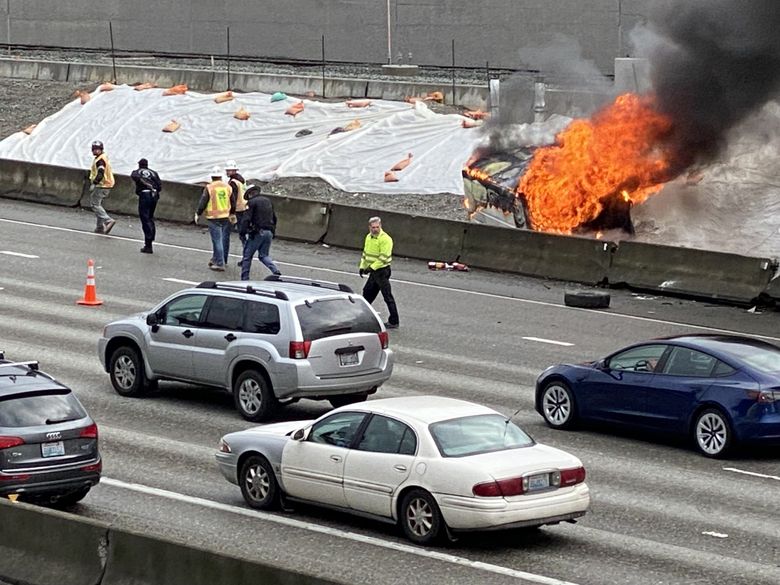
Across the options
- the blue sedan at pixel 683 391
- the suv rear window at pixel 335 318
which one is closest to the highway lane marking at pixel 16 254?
the suv rear window at pixel 335 318

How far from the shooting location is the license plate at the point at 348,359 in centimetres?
1794

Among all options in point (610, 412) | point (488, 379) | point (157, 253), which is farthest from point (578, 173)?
point (610, 412)

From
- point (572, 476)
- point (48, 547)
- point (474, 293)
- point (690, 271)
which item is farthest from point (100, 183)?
point (48, 547)

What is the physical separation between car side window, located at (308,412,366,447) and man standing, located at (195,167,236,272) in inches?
563

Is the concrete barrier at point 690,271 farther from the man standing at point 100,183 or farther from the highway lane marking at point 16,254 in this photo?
the highway lane marking at point 16,254

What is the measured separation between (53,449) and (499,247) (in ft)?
55.1

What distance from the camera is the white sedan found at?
12641 millimetres

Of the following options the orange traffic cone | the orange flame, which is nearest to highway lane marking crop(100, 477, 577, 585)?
the orange traffic cone

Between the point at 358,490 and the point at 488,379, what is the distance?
281 inches

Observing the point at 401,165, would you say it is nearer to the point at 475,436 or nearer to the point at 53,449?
the point at 53,449

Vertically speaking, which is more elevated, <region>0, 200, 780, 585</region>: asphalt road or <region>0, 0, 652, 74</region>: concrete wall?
<region>0, 0, 652, 74</region>: concrete wall

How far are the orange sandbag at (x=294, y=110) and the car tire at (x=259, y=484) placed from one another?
28041 millimetres

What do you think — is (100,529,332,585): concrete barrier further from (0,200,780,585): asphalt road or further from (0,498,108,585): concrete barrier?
(0,200,780,585): asphalt road

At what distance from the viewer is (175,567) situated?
418 inches
